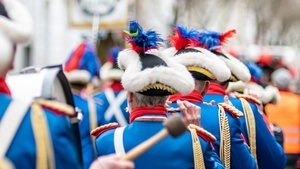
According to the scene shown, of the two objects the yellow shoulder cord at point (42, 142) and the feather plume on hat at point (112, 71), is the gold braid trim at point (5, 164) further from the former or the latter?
the feather plume on hat at point (112, 71)

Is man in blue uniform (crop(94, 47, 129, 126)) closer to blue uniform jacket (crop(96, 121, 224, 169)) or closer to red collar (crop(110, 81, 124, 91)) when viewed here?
red collar (crop(110, 81, 124, 91))

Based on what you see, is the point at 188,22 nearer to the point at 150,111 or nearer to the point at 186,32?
the point at 186,32

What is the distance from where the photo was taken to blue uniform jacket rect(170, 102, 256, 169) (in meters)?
5.25

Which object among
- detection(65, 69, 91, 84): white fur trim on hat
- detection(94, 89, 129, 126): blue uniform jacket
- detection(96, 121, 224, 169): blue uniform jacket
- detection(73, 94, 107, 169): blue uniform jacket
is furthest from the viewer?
detection(65, 69, 91, 84): white fur trim on hat

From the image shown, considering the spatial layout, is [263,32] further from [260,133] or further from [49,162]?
[49,162]

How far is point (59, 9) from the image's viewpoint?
84.9 ft

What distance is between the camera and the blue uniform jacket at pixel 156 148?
424 centimetres

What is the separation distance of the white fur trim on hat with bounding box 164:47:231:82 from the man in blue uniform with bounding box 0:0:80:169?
7.16ft

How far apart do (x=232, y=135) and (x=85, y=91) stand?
3.72 m

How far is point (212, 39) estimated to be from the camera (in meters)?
5.81

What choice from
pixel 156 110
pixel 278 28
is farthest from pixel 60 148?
pixel 278 28

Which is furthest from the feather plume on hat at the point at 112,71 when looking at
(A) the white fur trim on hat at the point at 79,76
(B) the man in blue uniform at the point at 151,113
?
(B) the man in blue uniform at the point at 151,113

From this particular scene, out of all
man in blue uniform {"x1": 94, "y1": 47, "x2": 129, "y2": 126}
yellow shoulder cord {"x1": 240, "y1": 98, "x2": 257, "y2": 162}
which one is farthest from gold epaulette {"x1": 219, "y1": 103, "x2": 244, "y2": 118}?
man in blue uniform {"x1": 94, "y1": 47, "x2": 129, "y2": 126}

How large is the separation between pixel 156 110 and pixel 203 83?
3.47ft
